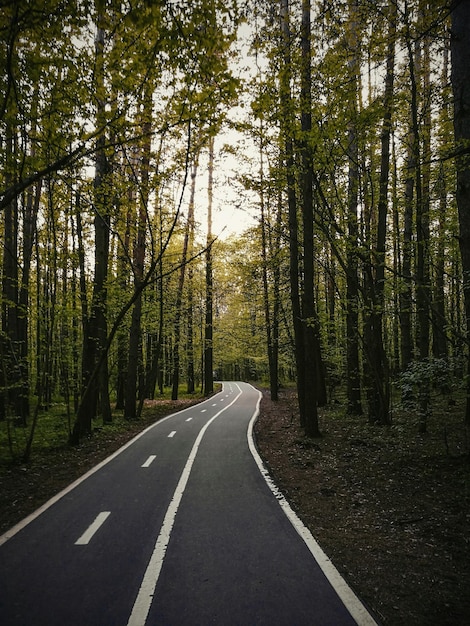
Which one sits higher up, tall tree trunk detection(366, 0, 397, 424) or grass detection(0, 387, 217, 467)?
tall tree trunk detection(366, 0, 397, 424)

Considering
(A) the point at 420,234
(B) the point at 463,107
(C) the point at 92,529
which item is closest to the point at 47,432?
(C) the point at 92,529

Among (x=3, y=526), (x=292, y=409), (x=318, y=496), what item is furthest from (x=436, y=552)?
(x=292, y=409)

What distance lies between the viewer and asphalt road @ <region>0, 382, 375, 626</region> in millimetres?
3369

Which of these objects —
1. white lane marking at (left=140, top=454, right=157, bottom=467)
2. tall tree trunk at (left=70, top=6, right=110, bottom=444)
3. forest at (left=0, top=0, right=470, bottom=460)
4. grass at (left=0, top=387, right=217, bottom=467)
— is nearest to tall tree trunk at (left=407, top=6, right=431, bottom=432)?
forest at (left=0, top=0, right=470, bottom=460)

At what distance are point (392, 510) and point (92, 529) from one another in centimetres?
505

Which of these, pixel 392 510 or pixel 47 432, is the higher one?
pixel 392 510

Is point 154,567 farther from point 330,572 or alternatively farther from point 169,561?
point 330,572

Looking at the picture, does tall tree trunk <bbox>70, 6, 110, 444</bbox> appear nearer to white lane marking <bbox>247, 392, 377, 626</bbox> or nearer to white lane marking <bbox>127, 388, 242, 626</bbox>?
white lane marking <bbox>127, 388, 242, 626</bbox>

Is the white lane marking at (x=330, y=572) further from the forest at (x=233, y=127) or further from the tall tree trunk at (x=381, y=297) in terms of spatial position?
the tall tree trunk at (x=381, y=297)

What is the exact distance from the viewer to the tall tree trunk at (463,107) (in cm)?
546

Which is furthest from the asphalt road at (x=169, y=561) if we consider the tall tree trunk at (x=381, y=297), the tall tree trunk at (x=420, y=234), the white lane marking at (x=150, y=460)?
the tall tree trunk at (x=381, y=297)

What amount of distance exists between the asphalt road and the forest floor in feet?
1.35

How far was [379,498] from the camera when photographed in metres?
6.34

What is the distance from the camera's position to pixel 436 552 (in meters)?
4.50
